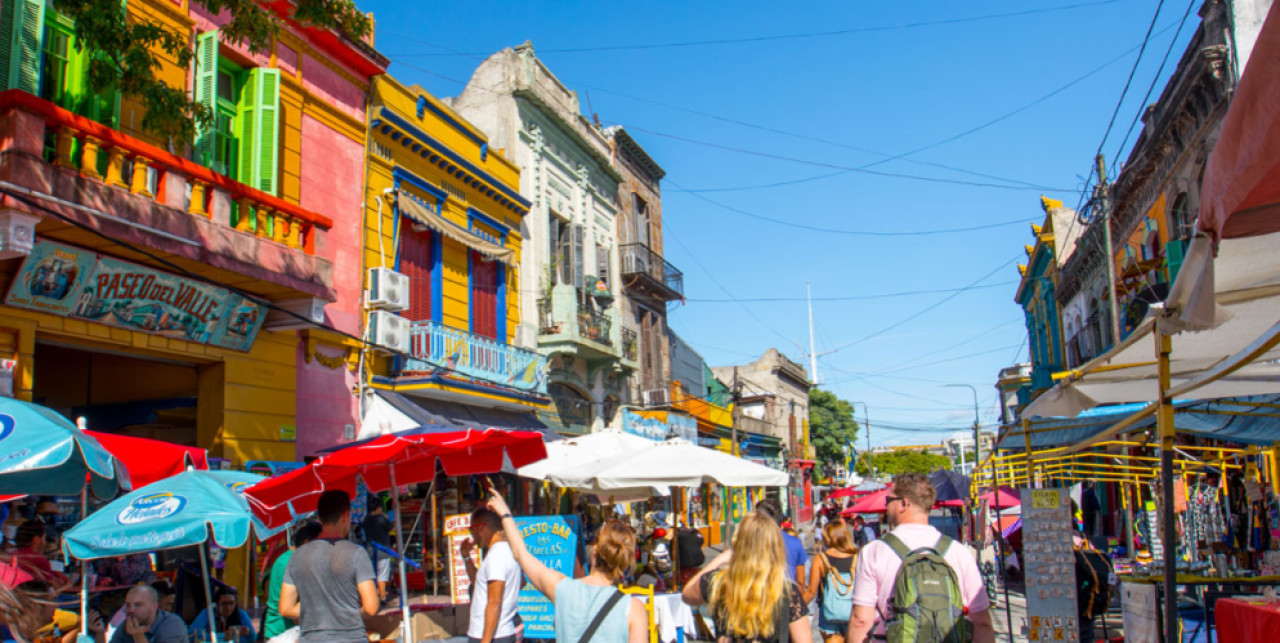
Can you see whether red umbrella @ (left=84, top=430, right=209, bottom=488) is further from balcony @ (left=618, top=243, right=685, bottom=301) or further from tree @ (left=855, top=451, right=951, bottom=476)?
tree @ (left=855, top=451, right=951, bottom=476)

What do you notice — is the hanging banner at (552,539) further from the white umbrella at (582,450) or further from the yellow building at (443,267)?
the yellow building at (443,267)

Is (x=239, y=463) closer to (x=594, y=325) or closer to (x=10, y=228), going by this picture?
(x=10, y=228)

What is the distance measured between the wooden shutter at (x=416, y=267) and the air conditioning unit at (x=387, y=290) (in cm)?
105

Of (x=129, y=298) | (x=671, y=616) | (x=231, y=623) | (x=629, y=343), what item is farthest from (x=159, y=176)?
(x=629, y=343)

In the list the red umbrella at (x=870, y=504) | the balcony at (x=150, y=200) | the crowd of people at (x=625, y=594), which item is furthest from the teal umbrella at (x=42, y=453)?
the red umbrella at (x=870, y=504)

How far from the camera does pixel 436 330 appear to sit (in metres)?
16.7

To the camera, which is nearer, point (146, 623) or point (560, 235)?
point (146, 623)

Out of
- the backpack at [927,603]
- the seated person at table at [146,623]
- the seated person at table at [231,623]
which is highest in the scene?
the backpack at [927,603]

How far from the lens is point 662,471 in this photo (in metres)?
10.8

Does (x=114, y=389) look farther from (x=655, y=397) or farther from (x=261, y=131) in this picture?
(x=655, y=397)

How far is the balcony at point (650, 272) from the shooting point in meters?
27.9

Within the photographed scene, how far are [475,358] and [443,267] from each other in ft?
6.41

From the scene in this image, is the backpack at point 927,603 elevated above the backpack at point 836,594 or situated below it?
above

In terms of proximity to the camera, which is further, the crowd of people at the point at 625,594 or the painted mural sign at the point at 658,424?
the painted mural sign at the point at 658,424
